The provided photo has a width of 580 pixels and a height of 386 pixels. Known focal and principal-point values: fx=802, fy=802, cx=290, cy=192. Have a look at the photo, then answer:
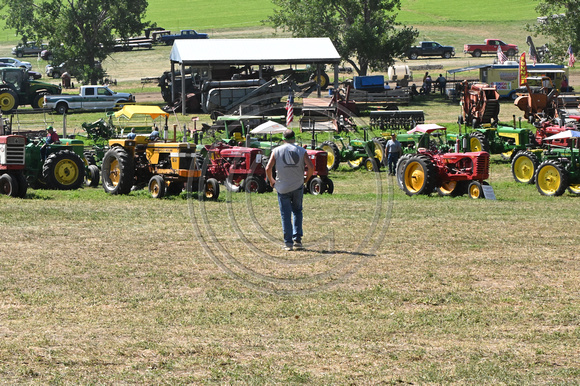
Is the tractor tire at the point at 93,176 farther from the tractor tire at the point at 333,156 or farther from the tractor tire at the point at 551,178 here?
the tractor tire at the point at 551,178

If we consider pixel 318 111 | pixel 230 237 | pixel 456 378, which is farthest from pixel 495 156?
pixel 456 378

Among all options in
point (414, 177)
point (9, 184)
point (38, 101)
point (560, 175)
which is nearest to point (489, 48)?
point (38, 101)

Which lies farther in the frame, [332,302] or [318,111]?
[318,111]

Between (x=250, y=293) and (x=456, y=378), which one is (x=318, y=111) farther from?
(x=456, y=378)

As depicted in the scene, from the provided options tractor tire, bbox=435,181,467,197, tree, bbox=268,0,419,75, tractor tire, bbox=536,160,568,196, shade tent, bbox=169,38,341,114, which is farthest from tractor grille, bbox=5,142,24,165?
tree, bbox=268,0,419,75

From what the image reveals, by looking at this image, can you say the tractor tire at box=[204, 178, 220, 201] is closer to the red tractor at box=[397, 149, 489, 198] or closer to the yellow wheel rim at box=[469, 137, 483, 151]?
the red tractor at box=[397, 149, 489, 198]

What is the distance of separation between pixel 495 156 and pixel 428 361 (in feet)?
82.9

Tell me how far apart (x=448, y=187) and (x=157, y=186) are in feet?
24.4

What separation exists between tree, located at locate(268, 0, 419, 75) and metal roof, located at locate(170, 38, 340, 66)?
6.17m

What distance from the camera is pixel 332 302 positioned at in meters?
8.66

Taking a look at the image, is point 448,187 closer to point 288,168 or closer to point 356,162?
point 356,162

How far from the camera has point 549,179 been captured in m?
20.7

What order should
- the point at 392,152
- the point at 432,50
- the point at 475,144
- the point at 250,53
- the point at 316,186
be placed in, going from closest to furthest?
the point at 316,186 → the point at 392,152 → the point at 475,144 → the point at 250,53 → the point at 432,50

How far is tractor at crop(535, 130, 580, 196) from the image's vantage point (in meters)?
20.3
